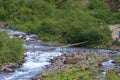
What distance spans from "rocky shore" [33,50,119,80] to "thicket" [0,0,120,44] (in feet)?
17.7

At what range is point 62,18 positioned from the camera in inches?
2074

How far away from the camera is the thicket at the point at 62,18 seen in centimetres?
4206

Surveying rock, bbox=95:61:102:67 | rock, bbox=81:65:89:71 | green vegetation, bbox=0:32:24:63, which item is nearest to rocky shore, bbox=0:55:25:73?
green vegetation, bbox=0:32:24:63

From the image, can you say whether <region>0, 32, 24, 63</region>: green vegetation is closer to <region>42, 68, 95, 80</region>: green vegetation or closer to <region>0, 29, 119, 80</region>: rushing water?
<region>0, 29, 119, 80</region>: rushing water

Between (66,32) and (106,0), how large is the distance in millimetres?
21523

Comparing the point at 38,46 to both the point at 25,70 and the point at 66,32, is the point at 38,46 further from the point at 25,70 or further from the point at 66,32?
the point at 25,70

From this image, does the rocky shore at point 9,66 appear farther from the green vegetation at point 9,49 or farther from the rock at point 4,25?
the rock at point 4,25

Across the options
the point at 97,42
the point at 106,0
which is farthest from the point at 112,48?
the point at 106,0

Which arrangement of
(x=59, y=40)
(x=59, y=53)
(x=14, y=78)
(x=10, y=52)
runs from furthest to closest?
1. (x=59, y=40)
2. (x=59, y=53)
3. (x=10, y=52)
4. (x=14, y=78)

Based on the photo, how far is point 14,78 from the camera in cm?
2602

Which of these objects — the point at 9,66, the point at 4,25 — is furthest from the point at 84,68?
the point at 4,25

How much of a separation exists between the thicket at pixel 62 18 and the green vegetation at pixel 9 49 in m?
11.1

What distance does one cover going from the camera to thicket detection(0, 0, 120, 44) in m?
42.1

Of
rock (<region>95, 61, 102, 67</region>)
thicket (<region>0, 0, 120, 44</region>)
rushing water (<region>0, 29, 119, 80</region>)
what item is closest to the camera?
rushing water (<region>0, 29, 119, 80</region>)
